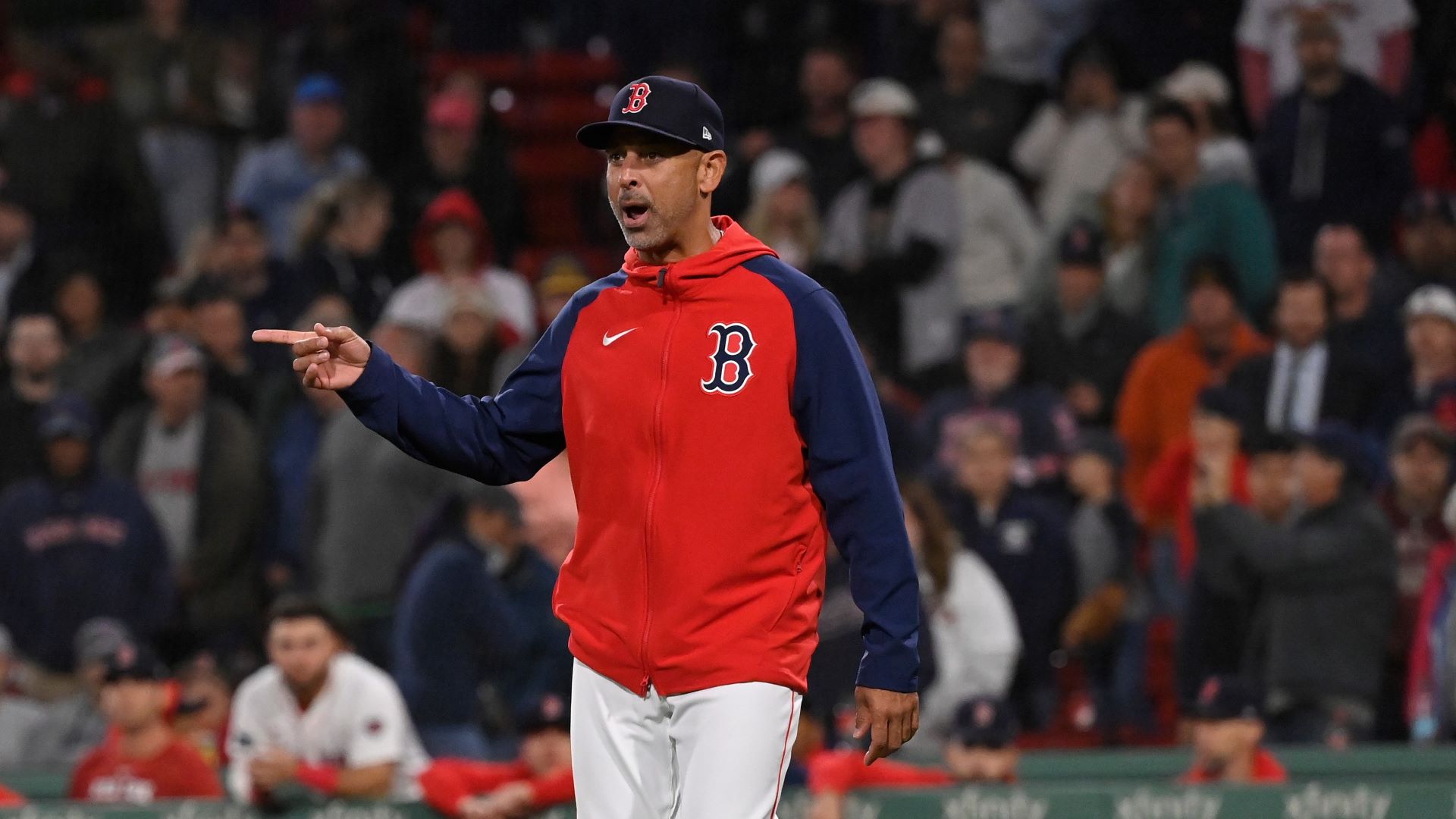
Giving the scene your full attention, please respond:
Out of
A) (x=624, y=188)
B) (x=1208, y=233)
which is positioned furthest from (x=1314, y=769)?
(x=624, y=188)

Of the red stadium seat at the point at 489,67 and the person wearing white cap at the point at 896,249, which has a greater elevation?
the red stadium seat at the point at 489,67

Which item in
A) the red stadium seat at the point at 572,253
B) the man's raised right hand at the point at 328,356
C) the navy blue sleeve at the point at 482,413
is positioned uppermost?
the red stadium seat at the point at 572,253

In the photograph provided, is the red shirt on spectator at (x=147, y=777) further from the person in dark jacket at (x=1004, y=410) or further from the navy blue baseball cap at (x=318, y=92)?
the navy blue baseball cap at (x=318, y=92)

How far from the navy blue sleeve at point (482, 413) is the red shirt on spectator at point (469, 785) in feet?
8.12

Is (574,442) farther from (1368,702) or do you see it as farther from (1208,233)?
(1208,233)

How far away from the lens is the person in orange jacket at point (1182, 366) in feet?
32.4

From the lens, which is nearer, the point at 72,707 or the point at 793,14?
the point at 72,707

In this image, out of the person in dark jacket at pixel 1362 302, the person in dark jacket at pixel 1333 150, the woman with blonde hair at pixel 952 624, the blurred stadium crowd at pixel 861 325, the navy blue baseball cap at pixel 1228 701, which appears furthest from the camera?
the person in dark jacket at pixel 1333 150

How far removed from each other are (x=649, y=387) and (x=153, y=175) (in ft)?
30.1

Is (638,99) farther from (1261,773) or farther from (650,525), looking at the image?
(1261,773)

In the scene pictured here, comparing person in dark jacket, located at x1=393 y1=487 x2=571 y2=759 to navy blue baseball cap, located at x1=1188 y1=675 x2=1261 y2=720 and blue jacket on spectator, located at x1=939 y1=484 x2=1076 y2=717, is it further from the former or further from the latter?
navy blue baseball cap, located at x1=1188 y1=675 x2=1261 y2=720

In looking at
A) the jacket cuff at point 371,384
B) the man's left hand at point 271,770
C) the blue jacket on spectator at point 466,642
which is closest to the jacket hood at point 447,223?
the blue jacket on spectator at point 466,642

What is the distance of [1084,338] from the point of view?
415 inches

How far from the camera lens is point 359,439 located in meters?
10.1
